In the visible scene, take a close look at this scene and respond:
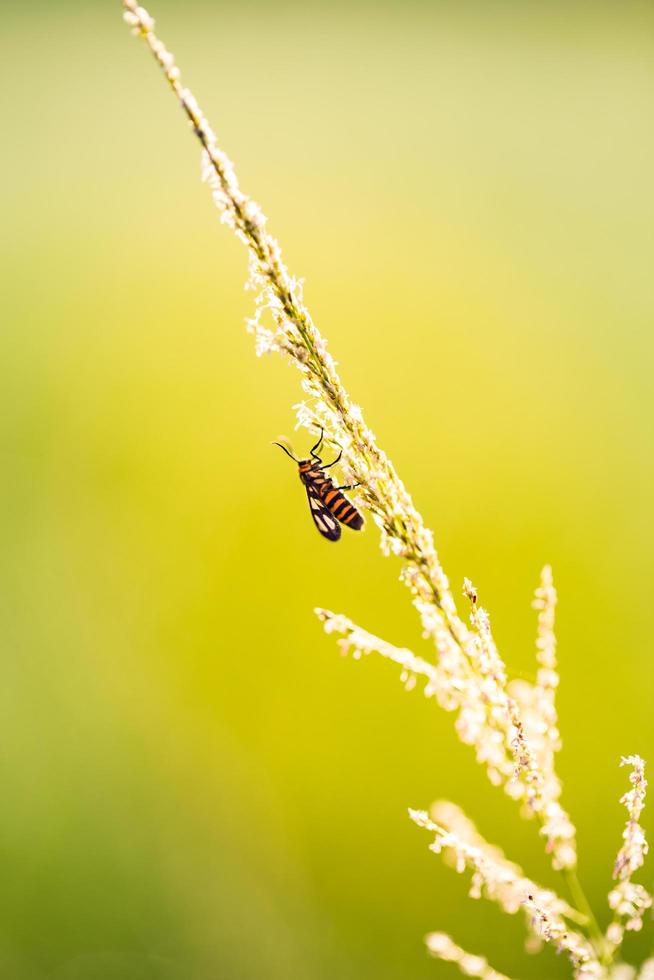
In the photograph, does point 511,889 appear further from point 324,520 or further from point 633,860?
point 324,520

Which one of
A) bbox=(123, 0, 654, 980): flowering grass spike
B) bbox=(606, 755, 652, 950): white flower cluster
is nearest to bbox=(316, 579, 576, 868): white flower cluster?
bbox=(123, 0, 654, 980): flowering grass spike

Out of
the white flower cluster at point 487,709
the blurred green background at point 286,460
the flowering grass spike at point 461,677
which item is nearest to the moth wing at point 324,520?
the flowering grass spike at point 461,677

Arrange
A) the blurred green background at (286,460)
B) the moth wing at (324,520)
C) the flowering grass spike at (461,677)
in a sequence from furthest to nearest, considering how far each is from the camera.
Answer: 1. the blurred green background at (286,460)
2. the moth wing at (324,520)
3. the flowering grass spike at (461,677)

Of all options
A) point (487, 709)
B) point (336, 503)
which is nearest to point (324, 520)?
point (336, 503)

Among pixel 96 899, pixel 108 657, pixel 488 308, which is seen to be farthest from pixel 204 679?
pixel 488 308

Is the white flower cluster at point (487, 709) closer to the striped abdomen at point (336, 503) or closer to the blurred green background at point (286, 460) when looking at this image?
the striped abdomen at point (336, 503)

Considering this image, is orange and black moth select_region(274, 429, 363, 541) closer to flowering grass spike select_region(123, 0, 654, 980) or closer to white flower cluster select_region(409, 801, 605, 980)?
flowering grass spike select_region(123, 0, 654, 980)

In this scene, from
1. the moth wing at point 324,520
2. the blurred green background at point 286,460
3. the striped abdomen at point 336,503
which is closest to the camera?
the striped abdomen at point 336,503

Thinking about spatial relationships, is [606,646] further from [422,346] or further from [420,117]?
[420,117]
